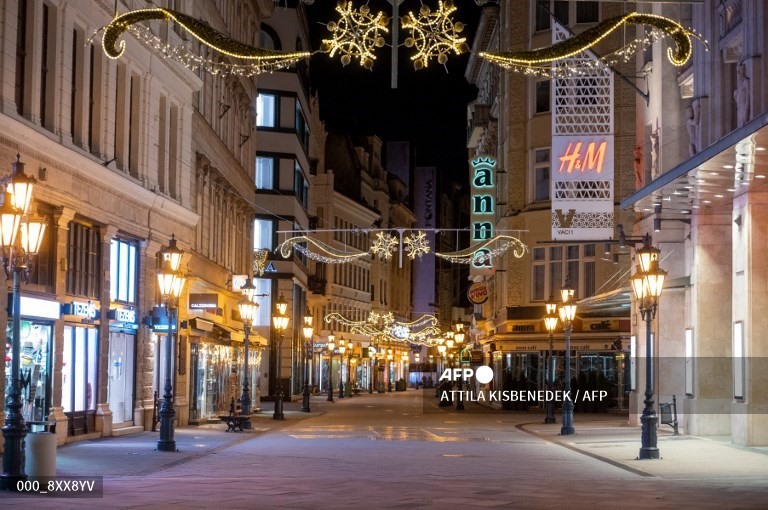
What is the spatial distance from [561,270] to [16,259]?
4336cm

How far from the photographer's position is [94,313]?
31188mm

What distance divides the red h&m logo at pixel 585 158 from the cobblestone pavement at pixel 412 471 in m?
7.19

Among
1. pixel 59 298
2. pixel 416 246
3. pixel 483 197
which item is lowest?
pixel 59 298

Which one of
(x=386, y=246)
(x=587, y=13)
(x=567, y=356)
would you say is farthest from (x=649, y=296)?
(x=386, y=246)

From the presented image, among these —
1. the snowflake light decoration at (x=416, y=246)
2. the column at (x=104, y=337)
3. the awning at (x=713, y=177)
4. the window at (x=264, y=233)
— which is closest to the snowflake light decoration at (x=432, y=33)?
the awning at (x=713, y=177)

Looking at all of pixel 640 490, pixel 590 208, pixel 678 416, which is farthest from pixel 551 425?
pixel 640 490

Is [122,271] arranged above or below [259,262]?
below

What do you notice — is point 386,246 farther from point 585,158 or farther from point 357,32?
point 357,32

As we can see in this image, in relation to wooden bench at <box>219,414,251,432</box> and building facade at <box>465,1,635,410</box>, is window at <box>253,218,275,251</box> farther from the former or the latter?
wooden bench at <box>219,414,251,432</box>

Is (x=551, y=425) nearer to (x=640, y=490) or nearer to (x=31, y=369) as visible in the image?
(x=31, y=369)

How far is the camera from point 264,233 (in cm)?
7675

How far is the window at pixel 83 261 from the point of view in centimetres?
3038

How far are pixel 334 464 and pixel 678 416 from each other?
1619cm

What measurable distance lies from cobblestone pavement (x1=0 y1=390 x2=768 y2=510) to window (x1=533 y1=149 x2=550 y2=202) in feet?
75.4
